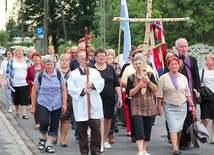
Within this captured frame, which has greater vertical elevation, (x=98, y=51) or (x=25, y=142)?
(x=98, y=51)

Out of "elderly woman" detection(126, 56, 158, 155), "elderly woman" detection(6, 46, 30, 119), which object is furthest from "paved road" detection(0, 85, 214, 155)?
"elderly woman" detection(6, 46, 30, 119)

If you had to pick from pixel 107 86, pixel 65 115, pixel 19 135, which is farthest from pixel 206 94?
pixel 19 135

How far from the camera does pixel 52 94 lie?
34.7 feet

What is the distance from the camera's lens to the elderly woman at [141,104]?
10.1 metres

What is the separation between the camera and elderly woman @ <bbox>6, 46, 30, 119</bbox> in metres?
16.2

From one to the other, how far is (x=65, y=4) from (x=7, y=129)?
5441 cm

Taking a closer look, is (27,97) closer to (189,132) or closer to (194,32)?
(189,132)

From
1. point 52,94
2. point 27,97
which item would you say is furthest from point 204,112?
point 27,97

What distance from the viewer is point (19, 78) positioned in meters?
16.3

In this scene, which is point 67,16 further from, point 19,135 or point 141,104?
point 141,104

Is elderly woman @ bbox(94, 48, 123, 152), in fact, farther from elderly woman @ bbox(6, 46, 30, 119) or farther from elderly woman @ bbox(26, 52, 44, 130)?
elderly woman @ bbox(6, 46, 30, 119)

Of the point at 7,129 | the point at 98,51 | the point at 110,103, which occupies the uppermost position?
the point at 98,51

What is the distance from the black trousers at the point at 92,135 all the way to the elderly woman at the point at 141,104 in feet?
2.11

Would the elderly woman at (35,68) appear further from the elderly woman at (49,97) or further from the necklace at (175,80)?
the necklace at (175,80)
